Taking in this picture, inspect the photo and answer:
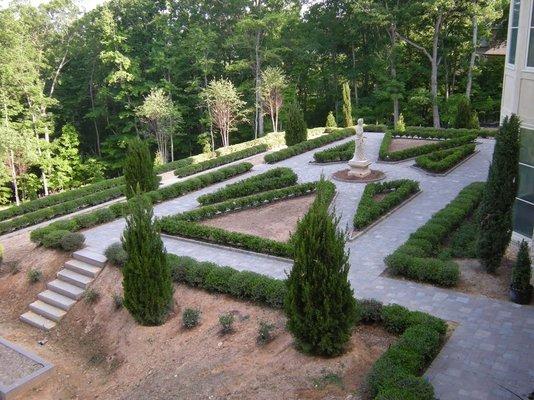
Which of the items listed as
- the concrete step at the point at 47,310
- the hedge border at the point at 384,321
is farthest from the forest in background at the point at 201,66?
the hedge border at the point at 384,321

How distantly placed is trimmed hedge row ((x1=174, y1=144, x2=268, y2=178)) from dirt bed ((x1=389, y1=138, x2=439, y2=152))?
7.69 m

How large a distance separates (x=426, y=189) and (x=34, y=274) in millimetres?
13278

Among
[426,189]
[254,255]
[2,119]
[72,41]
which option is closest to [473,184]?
[426,189]

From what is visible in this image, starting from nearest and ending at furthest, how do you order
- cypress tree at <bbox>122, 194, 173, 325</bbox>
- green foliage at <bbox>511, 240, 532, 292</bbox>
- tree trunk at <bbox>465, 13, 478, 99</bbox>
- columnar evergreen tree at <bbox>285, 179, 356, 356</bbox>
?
1. columnar evergreen tree at <bbox>285, 179, 356, 356</bbox>
2. green foliage at <bbox>511, 240, 532, 292</bbox>
3. cypress tree at <bbox>122, 194, 173, 325</bbox>
4. tree trunk at <bbox>465, 13, 478, 99</bbox>

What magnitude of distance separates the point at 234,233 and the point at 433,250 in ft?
17.5

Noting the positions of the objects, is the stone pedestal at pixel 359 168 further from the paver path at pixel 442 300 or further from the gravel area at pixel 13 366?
the gravel area at pixel 13 366

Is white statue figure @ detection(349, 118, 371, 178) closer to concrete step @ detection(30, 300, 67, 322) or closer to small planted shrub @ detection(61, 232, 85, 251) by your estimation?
small planted shrub @ detection(61, 232, 85, 251)

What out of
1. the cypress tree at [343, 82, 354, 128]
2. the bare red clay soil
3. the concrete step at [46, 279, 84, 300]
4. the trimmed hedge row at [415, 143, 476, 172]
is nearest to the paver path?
the trimmed hedge row at [415, 143, 476, 172]

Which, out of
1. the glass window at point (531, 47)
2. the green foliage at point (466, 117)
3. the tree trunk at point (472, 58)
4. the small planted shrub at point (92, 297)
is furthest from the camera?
the tree trunk at point (472, 58)

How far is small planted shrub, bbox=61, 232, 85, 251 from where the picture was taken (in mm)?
14078

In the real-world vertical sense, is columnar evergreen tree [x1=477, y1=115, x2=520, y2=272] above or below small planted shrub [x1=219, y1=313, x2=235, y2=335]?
above

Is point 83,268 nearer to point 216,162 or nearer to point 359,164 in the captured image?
point 359,164

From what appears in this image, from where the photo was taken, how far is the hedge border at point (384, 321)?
21.5 ft

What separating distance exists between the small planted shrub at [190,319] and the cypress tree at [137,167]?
8.28m
